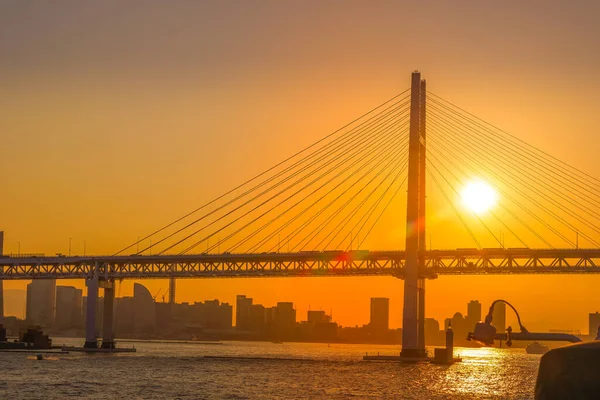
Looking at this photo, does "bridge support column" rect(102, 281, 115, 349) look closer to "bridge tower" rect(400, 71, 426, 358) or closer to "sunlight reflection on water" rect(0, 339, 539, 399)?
"sunlight reflection on water" rect(0, 339, 539, 399)

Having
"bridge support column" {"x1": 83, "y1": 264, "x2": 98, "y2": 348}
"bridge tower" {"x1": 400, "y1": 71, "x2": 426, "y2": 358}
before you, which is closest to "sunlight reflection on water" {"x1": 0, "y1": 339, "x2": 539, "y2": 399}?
"bridge tower" {"x1": 400, "y1": 71, "x2": 426, "y2": 358}

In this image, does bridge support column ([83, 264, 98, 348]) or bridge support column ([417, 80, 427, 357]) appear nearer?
bridge support column ([417, 80, 427, 357])

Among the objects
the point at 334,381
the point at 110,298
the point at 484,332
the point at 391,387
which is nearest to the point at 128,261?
the point at 110,298

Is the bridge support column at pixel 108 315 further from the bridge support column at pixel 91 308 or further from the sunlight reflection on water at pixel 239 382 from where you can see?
the sunlight reflection on water at pixel 239 382

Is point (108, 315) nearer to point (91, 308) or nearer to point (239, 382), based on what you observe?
point (91, 308)

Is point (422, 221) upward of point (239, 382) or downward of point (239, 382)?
upward

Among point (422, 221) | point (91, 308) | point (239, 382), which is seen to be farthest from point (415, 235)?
Answer: point (91, 308)
